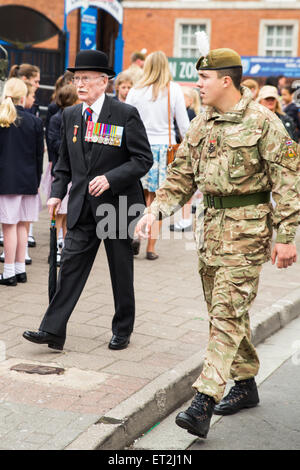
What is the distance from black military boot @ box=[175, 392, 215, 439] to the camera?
406 cm

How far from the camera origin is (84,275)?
535 centimetres

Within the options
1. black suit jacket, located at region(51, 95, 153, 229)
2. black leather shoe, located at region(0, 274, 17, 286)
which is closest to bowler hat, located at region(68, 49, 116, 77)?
black suit jacket, located at region(51, 95, 153, 229)

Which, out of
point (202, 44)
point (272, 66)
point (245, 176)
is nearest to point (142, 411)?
point (245, 176)

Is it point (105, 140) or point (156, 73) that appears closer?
point (105, 140)

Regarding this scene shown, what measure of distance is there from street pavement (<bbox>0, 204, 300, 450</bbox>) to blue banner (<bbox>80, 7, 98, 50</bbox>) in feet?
16.3

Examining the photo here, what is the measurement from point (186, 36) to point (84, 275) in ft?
110

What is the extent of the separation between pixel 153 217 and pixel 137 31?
34.2m

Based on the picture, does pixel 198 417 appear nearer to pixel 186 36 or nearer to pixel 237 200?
pixel 237 200

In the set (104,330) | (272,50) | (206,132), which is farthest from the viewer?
(272,50)

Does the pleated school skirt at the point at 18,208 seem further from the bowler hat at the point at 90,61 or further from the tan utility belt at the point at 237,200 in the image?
the tan utility belt at the point at 237,200

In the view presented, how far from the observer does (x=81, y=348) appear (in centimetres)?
540
